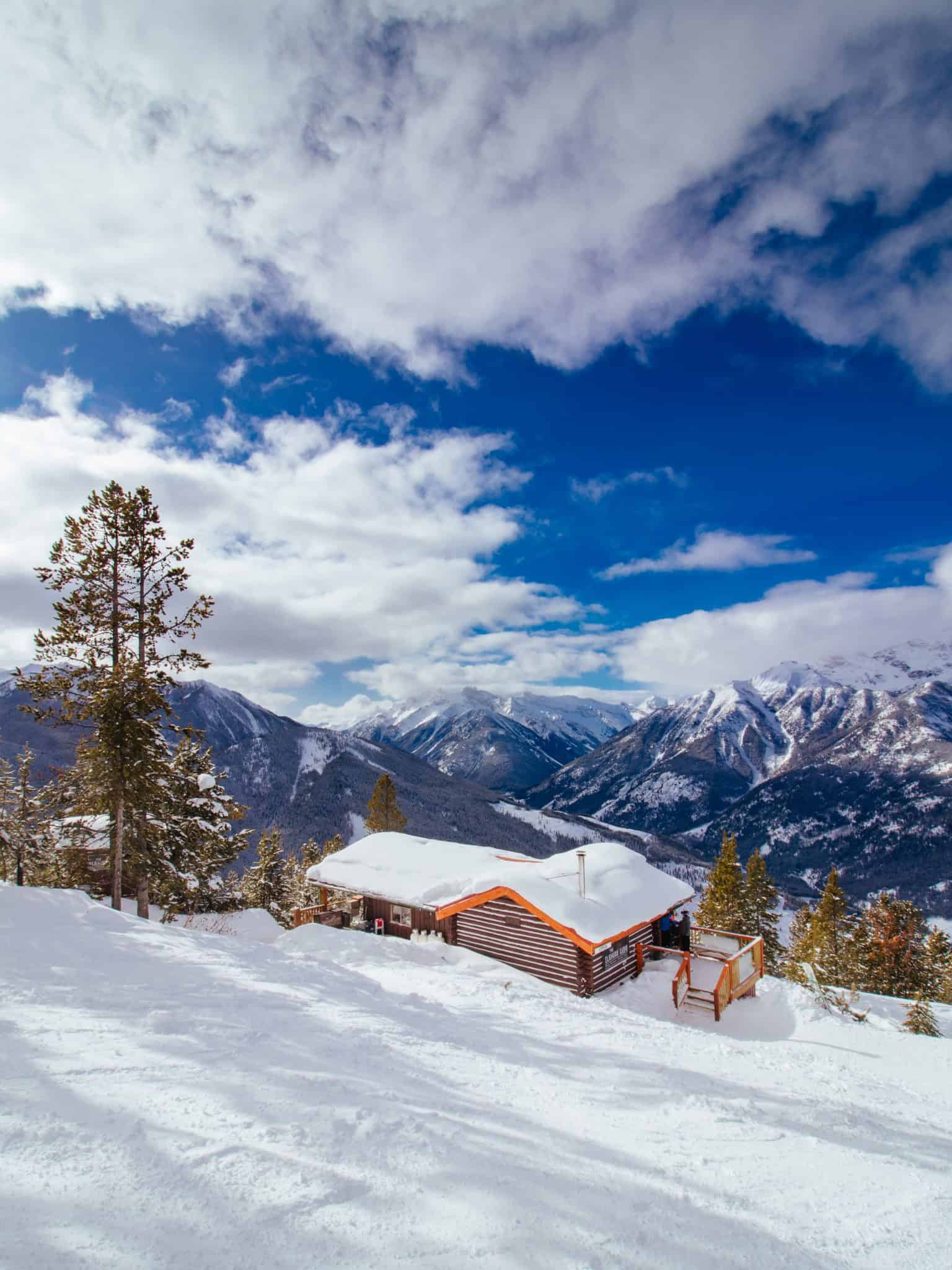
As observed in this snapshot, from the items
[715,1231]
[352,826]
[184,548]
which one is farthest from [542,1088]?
[352,826]

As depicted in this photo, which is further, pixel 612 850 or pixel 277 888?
pixel 277 888

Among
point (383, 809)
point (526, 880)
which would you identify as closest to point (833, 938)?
point (526, 880)

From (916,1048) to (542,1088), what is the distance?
1395 cm

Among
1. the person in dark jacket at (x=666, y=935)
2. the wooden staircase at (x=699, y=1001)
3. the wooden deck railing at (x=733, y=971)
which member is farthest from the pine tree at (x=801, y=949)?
the wooden staircase at (x=699, y=1001)

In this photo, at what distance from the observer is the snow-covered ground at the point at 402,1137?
13.9 ft

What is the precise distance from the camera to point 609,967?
63.3 ft

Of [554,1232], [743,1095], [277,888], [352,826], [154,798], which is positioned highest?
[154,798]

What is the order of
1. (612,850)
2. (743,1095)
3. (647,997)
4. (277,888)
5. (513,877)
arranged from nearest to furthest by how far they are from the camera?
(743,1095) < (647,997) < (513,877) < (612,850) < (277,888)

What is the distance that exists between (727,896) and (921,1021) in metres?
14.3

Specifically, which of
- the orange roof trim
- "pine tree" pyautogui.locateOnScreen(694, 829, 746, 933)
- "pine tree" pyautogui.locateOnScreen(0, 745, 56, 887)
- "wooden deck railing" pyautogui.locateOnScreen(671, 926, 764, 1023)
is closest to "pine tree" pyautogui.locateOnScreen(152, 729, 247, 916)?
"pine tree" pyautogui.locateOnScreen(0, 745, 56, 887)

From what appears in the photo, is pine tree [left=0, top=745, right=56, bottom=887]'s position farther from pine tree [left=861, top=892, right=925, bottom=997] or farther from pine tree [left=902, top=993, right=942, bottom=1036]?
A: pine tree [left=861, top=892, right=925, bottom=997]

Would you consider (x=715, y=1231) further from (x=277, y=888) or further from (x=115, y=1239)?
(x=277, y=888)

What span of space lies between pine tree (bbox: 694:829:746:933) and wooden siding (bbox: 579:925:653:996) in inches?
657

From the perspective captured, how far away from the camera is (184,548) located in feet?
62.9
